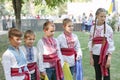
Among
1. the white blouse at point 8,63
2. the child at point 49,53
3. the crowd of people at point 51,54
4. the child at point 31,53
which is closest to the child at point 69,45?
the crowd of people at point 51,54

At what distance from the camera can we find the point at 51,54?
5070 millimetres

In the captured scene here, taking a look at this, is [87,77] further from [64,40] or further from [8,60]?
[8,60]

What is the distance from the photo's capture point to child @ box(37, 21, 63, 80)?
504 centimetres

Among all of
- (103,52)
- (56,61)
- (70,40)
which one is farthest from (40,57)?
(103,52)

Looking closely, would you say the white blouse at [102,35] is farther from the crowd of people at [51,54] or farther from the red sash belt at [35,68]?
the red sash belt at [35,68]

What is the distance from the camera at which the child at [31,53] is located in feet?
15.7

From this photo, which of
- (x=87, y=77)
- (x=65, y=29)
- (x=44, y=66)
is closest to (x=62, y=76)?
(x=44, y=66)

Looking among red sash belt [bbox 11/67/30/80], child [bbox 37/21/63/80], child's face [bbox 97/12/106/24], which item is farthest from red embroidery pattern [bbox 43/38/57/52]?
child's face [bbox 97/12/106/24]

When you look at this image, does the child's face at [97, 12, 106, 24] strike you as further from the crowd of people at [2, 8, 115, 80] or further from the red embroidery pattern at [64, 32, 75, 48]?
the red embroidery pattern at [64, 32, 75, 48]

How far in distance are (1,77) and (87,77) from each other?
2.16m

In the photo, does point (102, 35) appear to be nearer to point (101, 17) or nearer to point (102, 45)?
point (102, 45)

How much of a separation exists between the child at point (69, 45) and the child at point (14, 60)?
1215mm

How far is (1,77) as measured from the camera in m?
8.21

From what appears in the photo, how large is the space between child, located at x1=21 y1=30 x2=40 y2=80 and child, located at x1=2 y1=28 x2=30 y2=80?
412 mm
